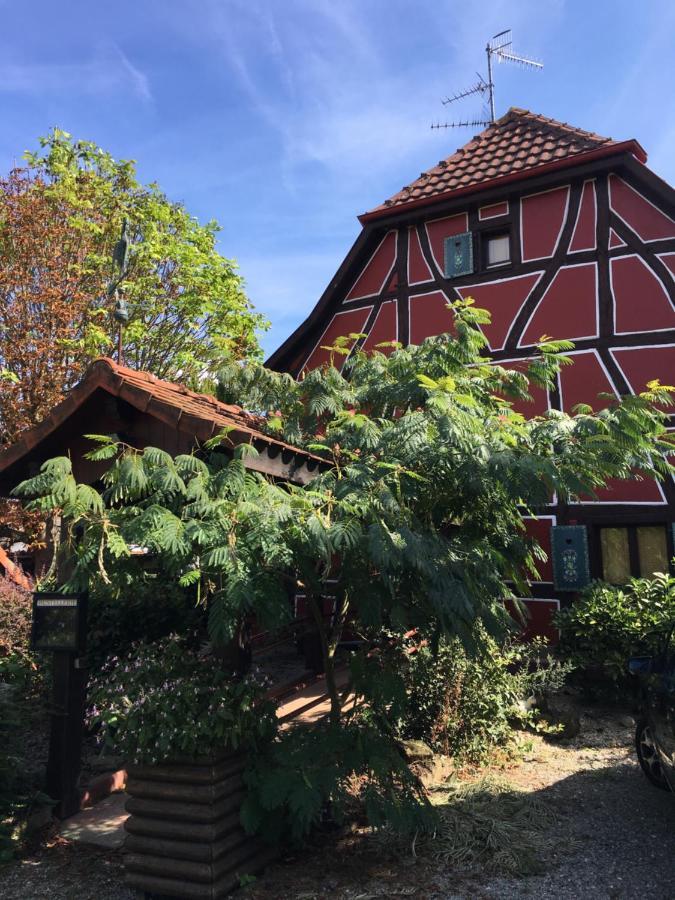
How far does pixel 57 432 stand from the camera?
5949 mm

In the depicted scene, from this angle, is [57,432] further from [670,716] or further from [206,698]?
Answer: [670,716]

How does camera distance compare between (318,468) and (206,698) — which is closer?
(206,698)

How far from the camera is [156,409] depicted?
17.1ft

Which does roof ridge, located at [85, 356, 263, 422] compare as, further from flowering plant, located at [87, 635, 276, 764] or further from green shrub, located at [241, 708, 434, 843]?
green shrub, located at [241, 708, 434, 843]

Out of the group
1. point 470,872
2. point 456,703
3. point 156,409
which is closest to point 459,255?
point 456,703

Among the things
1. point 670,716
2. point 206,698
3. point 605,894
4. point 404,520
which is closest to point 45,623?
point 206,698

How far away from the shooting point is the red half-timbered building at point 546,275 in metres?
9.93

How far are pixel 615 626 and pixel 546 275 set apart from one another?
5608mm

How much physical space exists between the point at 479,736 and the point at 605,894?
2.43m

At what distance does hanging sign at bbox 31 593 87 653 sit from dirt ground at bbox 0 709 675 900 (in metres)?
1.48

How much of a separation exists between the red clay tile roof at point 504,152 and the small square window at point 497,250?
961 millimetres

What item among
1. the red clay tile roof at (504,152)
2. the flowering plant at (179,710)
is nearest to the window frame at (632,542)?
the red clay tile roof at (504,152)

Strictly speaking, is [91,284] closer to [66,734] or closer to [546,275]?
[546,275]

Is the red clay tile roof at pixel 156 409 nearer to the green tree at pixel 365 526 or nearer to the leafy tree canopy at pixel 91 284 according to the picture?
the green tree at pixel 365 526
